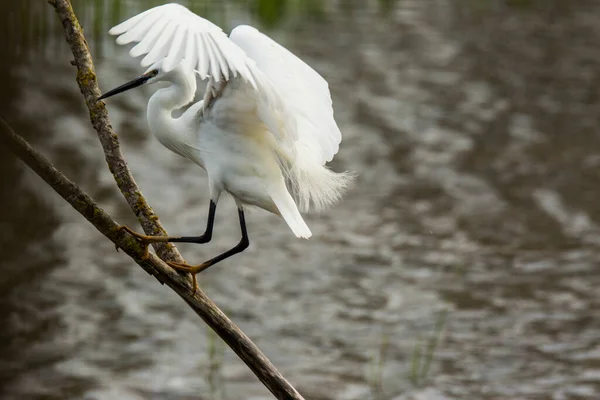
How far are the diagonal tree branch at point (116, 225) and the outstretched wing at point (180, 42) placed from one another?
440mm

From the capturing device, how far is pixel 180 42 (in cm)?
252

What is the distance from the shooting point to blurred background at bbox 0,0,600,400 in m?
5.60

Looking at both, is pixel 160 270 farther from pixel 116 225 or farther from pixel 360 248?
pixel 360 248

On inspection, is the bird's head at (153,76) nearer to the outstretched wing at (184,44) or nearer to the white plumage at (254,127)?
the white plumage at (254,127)

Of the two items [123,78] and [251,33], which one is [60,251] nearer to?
[123,78]

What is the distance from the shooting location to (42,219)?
6.71 metres

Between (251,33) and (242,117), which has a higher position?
(251,33)

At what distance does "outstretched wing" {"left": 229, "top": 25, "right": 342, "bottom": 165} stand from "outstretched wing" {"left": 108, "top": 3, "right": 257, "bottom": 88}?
44 cm

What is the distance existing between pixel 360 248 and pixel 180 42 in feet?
14.9

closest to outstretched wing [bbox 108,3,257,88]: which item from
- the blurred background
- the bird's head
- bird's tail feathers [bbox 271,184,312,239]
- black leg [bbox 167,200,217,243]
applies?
the bird's head

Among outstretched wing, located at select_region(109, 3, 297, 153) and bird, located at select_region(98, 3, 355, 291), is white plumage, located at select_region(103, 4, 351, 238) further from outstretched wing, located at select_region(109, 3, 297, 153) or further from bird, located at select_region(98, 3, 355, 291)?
outstretched wing, located at select_region(109, 3, 297, 153)

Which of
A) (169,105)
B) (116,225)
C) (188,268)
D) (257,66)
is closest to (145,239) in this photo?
(116,225)

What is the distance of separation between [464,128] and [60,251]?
12.9 feet

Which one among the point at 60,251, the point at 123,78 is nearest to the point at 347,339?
the point at 60,251
